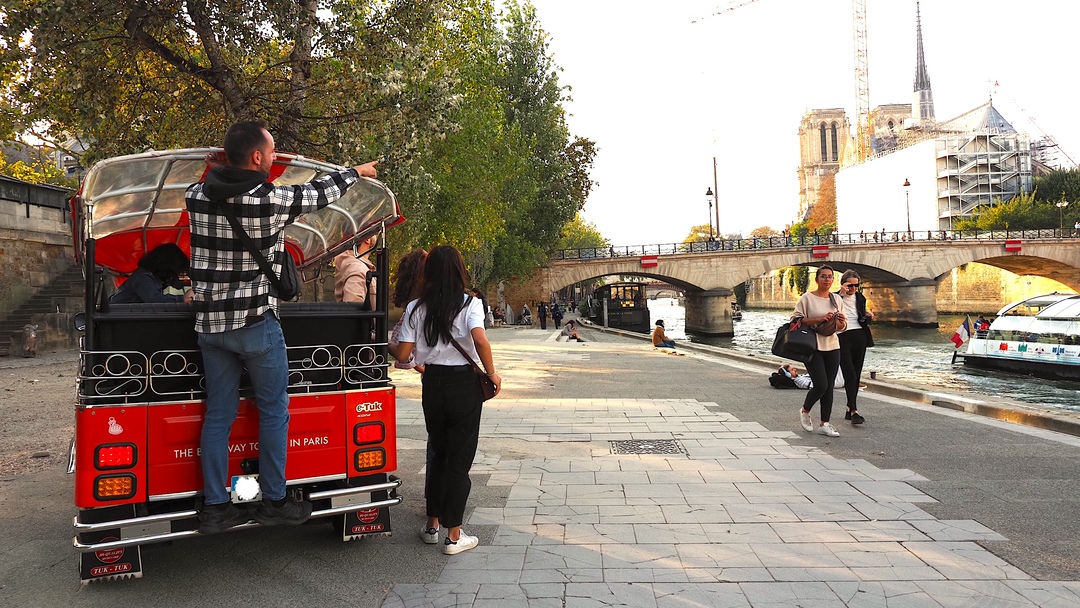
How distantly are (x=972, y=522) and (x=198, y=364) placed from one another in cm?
440

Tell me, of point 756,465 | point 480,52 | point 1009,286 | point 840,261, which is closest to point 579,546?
point 756,465

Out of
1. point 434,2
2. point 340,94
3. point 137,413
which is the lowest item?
point 137,413

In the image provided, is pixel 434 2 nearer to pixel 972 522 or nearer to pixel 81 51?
pixel 81 51

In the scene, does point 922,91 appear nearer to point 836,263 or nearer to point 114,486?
point 836,263

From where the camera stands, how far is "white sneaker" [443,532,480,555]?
4.29 metres

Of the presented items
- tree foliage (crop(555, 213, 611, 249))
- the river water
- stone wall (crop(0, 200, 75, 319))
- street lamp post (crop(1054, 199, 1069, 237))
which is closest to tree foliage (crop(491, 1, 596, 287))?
the river water

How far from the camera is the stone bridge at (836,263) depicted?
181 feet

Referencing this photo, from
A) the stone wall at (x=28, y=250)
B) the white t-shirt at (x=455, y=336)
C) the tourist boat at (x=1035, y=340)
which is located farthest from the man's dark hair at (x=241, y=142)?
the tourist boat at (x=1035, y=340)

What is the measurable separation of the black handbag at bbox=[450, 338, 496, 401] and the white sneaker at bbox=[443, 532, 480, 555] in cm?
78

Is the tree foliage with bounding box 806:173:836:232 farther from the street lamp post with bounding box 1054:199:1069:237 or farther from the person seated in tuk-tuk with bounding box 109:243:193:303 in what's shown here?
the person seated in tuk-tuk with bounding box 109:243:193:303

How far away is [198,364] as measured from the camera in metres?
3.96

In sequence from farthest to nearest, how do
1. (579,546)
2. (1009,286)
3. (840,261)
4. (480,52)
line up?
(1009,286)
(840,261)
(480,52)
(579,546)

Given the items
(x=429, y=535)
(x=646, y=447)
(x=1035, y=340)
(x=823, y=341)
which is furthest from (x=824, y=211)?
(x=429, y=535)

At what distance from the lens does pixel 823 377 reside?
7.84 m
